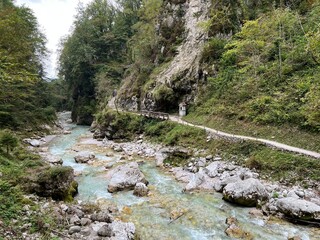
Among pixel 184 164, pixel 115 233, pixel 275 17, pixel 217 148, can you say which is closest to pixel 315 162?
pixel 217 148

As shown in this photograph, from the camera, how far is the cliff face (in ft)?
101

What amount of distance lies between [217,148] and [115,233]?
1211cm

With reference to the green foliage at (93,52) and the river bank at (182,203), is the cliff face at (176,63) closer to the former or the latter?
the river bank at (182,203)

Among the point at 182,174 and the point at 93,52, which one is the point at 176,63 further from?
the point at 93,52

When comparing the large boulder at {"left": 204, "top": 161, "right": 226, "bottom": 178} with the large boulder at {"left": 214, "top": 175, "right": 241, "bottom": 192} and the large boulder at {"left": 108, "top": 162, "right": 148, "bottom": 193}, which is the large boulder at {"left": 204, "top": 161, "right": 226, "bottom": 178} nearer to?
the large boulder at {"left": 214, "top": 175, "right": 241, "bottom": 192}

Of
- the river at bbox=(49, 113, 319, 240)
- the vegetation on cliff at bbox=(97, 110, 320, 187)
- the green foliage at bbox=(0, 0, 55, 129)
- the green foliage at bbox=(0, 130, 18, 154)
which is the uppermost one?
the green foliage at bbox=(0, 0, 55, 129)

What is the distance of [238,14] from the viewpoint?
31516 millimetres

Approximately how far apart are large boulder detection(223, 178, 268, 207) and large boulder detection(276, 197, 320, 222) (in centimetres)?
112

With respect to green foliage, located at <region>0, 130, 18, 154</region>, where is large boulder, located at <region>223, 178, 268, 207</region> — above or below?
below

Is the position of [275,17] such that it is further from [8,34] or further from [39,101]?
[39,101]

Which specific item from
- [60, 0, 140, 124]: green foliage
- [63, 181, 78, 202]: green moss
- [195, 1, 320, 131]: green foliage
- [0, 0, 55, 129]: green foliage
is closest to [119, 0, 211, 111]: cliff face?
[195, 1, 320, 131]: green foliage

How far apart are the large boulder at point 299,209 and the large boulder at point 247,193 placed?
3.68 ft

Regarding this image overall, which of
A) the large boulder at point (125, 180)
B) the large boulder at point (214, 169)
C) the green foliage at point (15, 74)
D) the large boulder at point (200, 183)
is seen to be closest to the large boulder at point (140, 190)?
the large boulder at point (125, 180)

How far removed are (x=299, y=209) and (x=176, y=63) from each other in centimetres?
2636
